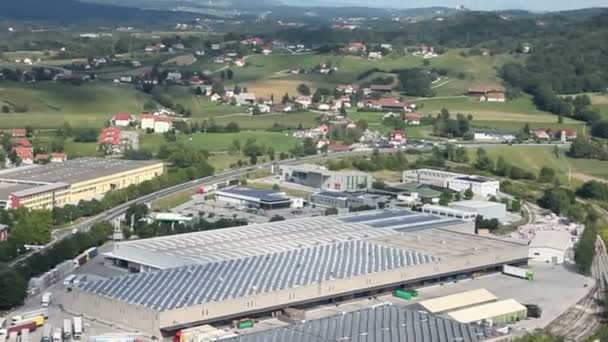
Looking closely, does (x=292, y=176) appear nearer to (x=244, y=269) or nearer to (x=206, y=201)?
(x=206, y=201)

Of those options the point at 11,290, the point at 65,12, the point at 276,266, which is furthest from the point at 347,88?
the point at 65,12

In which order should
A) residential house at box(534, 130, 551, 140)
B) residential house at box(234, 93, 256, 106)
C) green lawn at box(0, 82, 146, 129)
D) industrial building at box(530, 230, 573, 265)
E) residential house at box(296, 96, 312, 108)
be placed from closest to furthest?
industrial building at box(530, 230, 573, 265)
residential house at box(534, 130, 551, 140)
green lawn at box(0, 82, 146, 129)
residential house at box(234, 93, 256, 106)
residential house at box(296, 96, 312, 108)

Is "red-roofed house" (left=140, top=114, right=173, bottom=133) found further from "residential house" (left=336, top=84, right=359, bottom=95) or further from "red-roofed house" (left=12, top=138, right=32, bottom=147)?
Answer: "residential house" (left=336, top=84, right=359, bottom=95)

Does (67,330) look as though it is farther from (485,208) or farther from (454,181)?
(454,181)

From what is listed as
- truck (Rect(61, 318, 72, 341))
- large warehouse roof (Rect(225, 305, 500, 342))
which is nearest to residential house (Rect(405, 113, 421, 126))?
large warehouse roof (Rect(225, 305, 500, 342))

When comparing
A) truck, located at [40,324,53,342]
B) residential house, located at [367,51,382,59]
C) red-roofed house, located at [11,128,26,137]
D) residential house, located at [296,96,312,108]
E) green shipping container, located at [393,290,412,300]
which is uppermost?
residential house, located at [367,51,382,59]

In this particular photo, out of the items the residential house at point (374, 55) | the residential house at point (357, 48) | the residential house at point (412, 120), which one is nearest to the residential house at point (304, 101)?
the residential house at point (412, 120)
